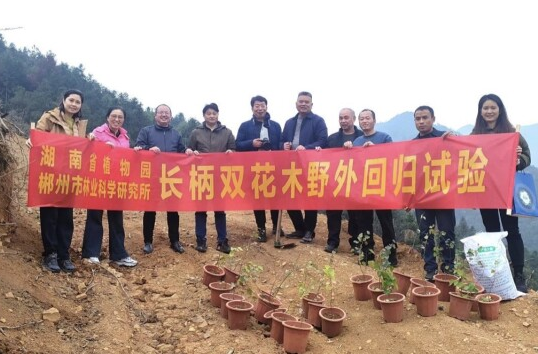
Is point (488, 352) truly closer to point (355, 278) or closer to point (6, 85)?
point (355, 278)

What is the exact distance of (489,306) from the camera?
3.87 m

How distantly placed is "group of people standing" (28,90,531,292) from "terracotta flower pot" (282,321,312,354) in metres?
1.30

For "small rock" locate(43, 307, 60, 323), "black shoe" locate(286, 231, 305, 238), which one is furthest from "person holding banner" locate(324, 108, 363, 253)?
"small rock" locate(43, 307, 60, 323)

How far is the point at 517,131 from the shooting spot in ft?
15.1

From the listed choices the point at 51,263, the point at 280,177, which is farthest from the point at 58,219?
the point at 280,177

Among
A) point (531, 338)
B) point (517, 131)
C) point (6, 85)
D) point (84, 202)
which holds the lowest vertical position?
point (531, 338)

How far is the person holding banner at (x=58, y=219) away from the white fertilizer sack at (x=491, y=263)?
411 centimetres

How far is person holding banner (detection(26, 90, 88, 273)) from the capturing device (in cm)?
464

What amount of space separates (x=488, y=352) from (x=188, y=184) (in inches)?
155

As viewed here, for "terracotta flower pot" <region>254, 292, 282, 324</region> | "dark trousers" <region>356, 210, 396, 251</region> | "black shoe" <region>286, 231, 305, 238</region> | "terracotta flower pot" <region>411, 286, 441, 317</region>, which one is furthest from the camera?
"black shoe" <region>286, 231, 305, 238</region>

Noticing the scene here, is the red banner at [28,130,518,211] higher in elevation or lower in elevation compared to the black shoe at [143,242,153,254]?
higher

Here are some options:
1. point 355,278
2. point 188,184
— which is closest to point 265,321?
point 355,278

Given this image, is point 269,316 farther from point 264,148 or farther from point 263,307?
point 264,148

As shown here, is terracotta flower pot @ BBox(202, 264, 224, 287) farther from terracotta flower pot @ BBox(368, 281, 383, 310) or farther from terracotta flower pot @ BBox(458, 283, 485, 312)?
terracotta flower pot @ BBox(458, 283, 485, 312)
